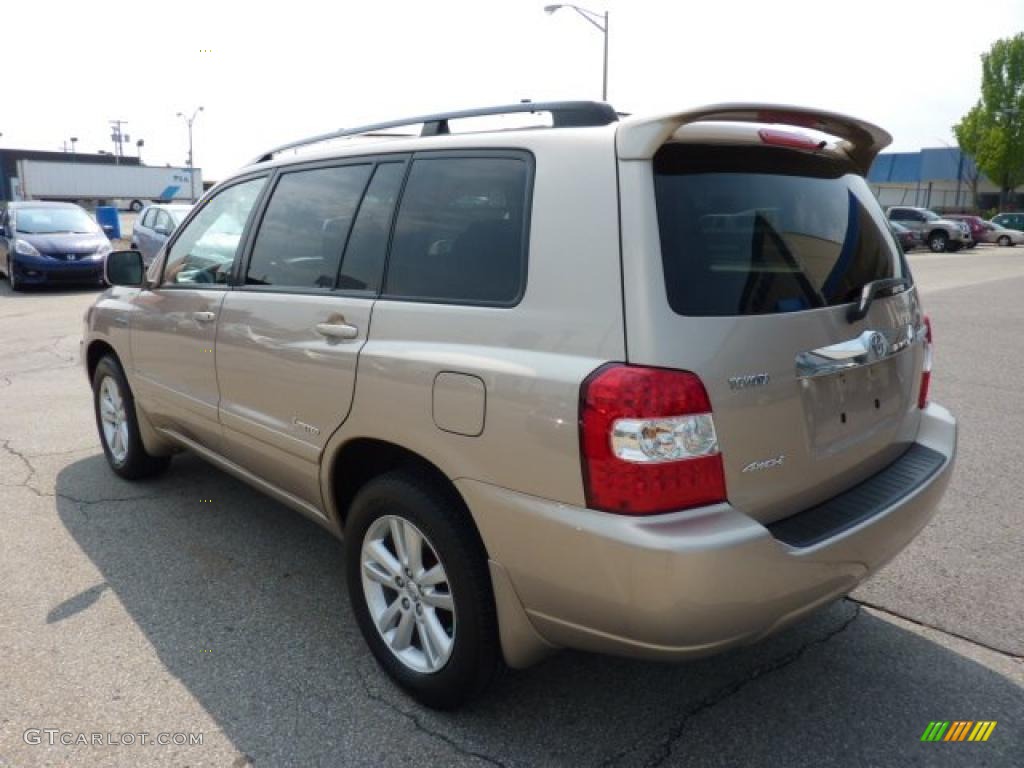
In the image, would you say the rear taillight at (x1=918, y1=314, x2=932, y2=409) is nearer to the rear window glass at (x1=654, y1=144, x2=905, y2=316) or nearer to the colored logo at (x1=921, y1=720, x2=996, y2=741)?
the rear window glass at (x1=654, y1=144, x2=905, y2=316)

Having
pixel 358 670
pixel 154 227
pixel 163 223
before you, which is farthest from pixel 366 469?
pixel 154 227

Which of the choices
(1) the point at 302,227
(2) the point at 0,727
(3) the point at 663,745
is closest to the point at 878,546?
(3) the point at 663,745

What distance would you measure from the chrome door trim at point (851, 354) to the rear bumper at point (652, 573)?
18.5 inches

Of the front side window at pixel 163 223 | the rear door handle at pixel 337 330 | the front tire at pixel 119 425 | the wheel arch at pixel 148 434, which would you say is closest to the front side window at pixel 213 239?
the wheel arch at pixel 148 434

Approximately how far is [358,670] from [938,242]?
36.9 meters

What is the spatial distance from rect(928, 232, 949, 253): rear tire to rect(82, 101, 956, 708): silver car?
35.3 m

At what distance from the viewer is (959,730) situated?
261 centimetres

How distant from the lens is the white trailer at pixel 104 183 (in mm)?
47625

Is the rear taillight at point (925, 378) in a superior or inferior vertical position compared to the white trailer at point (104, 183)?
inferior

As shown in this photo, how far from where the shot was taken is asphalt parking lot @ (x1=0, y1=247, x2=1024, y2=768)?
8.35ft

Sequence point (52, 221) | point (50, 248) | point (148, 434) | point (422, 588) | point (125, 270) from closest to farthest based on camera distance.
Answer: point (422, 588) → point (125, 270) → point (148, 434) → point (50, 248) → point (52, 221)

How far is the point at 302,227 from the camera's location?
3.37m

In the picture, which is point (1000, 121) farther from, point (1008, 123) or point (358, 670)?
point (358, 670)

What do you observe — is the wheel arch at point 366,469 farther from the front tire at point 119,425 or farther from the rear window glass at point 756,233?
the front tire at point 119,425
